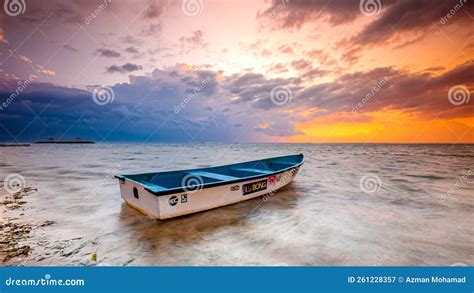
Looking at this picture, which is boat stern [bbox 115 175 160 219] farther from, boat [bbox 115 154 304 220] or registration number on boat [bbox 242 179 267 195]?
registration number on boat [bbox 242 179 267 195]

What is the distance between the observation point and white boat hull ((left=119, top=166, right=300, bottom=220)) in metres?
5.43

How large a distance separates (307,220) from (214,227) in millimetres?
2682

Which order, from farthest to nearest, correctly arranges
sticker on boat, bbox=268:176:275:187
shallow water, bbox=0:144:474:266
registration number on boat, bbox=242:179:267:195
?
sticker on boat, bbox=268:176:275:187 < registration number on boat, bbox=242:179:267:195 < shallow water, bbox=0:144:474:266

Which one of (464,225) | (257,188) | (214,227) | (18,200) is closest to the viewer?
(214,227)

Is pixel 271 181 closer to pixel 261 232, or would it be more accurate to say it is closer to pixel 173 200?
pixel 261 232

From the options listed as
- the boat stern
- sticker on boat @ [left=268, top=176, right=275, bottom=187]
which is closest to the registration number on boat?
sticker on boat @ [left=268, top=176, right=275, bottom=187]

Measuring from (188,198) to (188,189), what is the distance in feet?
0.89

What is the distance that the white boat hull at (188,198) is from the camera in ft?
17.8

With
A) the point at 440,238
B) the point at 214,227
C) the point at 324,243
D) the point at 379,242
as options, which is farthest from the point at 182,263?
the point at 440,238

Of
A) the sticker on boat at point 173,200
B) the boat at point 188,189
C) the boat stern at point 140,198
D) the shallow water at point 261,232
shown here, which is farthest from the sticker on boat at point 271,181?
the boat stern at point 140,198

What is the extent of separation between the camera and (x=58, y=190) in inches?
405

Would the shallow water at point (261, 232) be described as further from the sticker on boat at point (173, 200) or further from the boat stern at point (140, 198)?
the sticker on boat at point (173, 200)

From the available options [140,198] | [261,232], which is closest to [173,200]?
[140,198]

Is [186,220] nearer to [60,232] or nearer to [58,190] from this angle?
[60,232]
